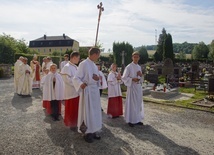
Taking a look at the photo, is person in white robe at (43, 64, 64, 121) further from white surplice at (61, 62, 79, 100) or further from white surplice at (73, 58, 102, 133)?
white surplice at (73, 58, 102, 133)

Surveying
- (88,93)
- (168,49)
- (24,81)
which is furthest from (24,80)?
(168,49)

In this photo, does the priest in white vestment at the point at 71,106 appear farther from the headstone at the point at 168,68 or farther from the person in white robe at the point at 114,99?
the headstone at the point at 168,68

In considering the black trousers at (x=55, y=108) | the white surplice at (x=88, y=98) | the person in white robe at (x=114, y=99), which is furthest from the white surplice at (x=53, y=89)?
the white surplice at (x=88, y=98)

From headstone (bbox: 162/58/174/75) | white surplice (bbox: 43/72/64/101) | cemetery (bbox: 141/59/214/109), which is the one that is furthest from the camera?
headstone (bbox: 162/58/174/75)

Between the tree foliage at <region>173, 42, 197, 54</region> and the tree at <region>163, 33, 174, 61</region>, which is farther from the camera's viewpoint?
the tree foliage at <region>173, 42, 197, 54</region>

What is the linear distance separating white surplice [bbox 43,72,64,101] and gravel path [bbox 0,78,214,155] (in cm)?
77

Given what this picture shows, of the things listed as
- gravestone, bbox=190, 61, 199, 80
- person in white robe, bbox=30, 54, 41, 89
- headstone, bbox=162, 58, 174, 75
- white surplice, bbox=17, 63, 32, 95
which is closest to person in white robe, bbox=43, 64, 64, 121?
white surplice, bbox=17, 63, 32, 95

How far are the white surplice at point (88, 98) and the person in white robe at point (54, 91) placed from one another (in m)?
2.07

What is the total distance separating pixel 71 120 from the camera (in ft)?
21.0

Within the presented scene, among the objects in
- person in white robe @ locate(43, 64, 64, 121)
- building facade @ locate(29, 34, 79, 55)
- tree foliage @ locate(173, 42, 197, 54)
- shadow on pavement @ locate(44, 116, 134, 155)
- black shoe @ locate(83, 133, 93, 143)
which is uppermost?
tree foliage @ locate(173, 42, 197, 54)

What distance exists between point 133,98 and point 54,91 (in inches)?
101

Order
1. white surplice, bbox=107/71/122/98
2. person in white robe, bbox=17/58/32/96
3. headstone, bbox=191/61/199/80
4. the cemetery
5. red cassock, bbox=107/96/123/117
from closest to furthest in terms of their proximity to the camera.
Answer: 1. red cassock, bbox=107/96/123/117
2. white surplice, bbox=107/71/122/98
3. the cemetery
4. person in white robe, bbox=17/58/32/96
5. headstone, bbox=191/61/199/80

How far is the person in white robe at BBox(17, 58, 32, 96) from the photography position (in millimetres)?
11883

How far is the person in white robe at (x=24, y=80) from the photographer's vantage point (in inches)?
468
